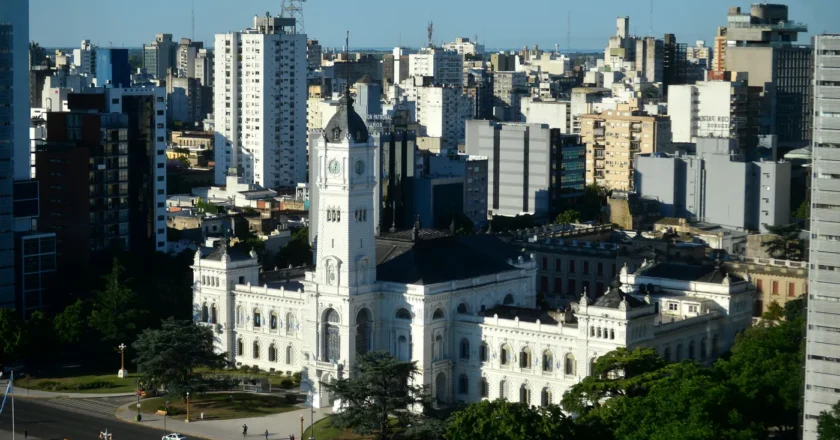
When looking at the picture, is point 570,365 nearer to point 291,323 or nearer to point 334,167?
point 334,167

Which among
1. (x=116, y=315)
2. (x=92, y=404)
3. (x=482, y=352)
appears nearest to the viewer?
(x=482, y=352)

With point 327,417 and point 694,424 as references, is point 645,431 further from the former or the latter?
point 327,417

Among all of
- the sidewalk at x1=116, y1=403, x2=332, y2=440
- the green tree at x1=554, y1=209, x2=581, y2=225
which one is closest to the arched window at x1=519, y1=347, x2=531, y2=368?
the sidewalk at x1=116, y1=403, x2=332, y2=440

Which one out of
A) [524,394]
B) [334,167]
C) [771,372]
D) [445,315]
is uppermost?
[334,167]

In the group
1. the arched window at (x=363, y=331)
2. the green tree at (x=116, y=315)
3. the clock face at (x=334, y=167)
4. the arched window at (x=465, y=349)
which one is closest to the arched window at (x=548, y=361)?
the arched window at (x=465, y=349)

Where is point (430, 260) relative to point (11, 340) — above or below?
above

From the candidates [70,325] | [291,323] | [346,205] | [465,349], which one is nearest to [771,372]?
[465,349]

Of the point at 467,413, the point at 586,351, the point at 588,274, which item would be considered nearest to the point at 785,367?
the point at 586,351
